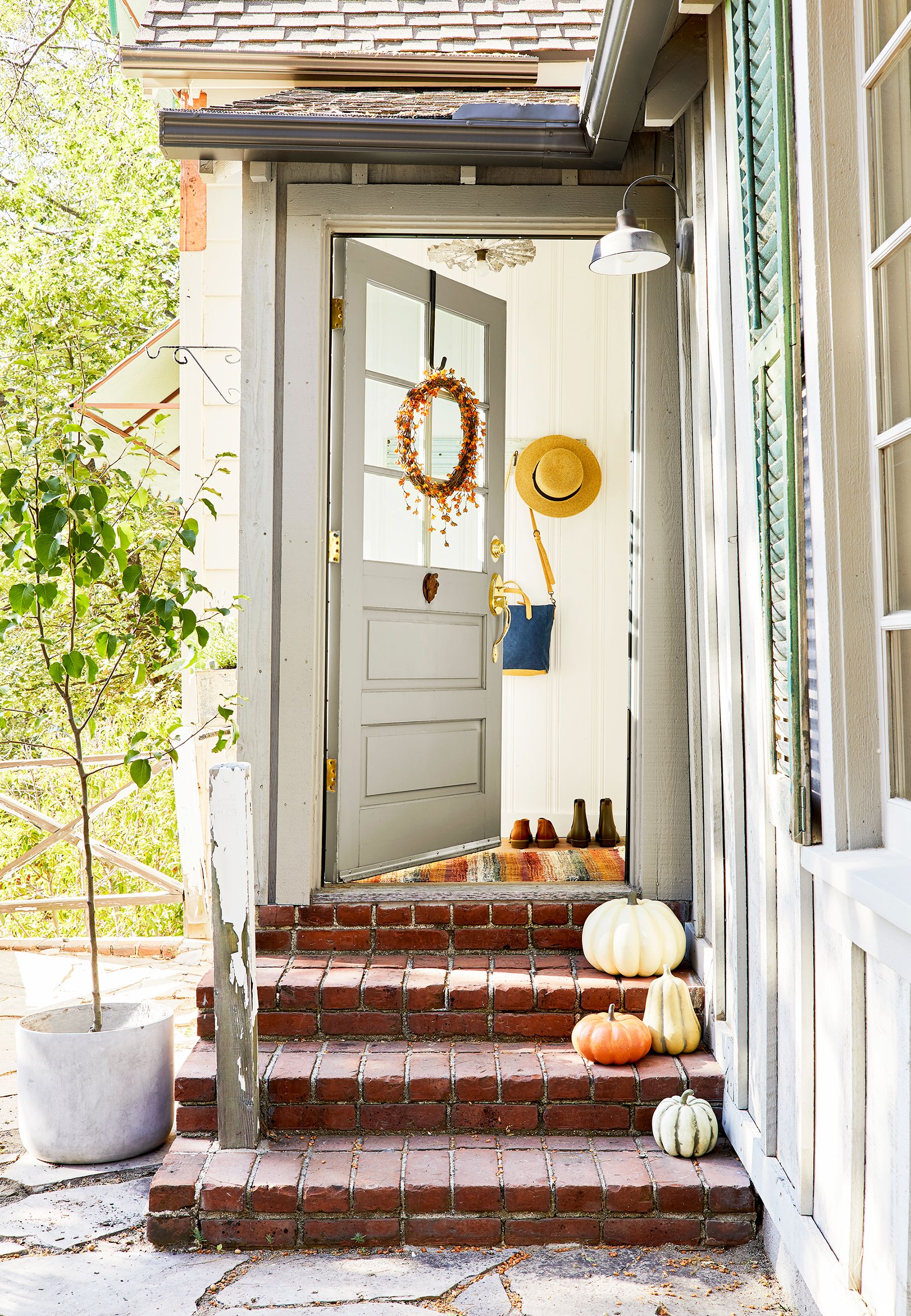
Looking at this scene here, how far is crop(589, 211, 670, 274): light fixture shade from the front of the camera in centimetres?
292

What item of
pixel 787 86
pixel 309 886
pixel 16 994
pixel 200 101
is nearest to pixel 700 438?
pixel 787 86

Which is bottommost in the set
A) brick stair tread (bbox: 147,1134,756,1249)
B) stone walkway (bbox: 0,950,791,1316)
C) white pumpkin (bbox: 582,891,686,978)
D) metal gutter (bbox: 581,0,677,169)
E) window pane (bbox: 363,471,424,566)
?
stone walkway (bbox: 0,950,791,1316)

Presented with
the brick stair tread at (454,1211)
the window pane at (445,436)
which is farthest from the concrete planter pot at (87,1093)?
the window pane at (445,436)

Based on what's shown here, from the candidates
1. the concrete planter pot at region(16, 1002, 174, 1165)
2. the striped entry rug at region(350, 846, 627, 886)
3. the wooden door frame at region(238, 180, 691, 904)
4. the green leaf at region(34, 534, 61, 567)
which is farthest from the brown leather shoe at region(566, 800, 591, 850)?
the green leaf at region(34, 534, 61, 567)

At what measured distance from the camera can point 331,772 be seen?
370 cm

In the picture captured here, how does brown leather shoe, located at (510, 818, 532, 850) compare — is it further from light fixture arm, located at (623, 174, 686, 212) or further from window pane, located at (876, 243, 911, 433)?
window pane, located at (876, 243, 911, 433)

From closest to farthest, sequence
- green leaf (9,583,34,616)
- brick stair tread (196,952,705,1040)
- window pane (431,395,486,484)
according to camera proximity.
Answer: green leaf (9,583,34,616) → brick stair tread (196,952,705,1040) → window pane (431,395,486,484)

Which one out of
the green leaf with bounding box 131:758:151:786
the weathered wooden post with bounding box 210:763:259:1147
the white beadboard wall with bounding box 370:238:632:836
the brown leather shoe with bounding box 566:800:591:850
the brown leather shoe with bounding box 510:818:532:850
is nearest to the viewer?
the weathered wooden post with bounding box 210:763:259:1147

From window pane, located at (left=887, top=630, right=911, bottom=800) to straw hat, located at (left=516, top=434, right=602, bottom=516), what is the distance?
3.76m

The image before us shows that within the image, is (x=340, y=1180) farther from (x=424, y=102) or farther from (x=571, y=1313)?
(x=424, y=102)

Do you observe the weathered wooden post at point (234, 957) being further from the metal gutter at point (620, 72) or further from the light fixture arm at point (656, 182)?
the metal gutter at point (620, 72)

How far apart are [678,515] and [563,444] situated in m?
2.13

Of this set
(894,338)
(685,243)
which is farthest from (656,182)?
(894,338)

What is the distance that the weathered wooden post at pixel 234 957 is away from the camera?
2.70 m
